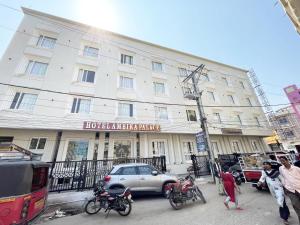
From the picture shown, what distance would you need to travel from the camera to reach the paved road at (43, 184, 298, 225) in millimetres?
4203

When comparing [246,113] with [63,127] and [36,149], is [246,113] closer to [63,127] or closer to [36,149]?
[63,127]

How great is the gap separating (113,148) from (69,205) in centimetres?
641

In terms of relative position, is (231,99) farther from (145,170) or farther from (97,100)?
(145,170)

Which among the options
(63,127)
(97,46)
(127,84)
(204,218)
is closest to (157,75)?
(127,84)

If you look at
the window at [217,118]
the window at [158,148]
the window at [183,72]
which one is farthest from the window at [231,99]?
the window at [158,148]

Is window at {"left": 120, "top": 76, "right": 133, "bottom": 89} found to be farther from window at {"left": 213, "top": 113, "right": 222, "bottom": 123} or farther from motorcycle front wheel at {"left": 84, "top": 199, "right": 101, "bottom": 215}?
window at {"left": 213, "top": 113, "right": 222, "bottom": 123}

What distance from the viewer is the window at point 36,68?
1189cm

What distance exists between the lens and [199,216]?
15.5 ft

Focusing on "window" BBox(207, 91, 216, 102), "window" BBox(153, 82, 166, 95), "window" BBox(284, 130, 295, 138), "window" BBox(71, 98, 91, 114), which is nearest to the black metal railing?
"window" BBox(153, 82, 166, 95)

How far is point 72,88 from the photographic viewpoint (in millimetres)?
12352

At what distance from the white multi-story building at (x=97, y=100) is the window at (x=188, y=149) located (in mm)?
113

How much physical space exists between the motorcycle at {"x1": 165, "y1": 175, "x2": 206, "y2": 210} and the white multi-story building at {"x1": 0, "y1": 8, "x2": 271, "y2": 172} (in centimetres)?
735

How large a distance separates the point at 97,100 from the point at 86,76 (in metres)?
2.91

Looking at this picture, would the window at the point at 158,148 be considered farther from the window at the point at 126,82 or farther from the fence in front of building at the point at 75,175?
the window at the point at 126,82
